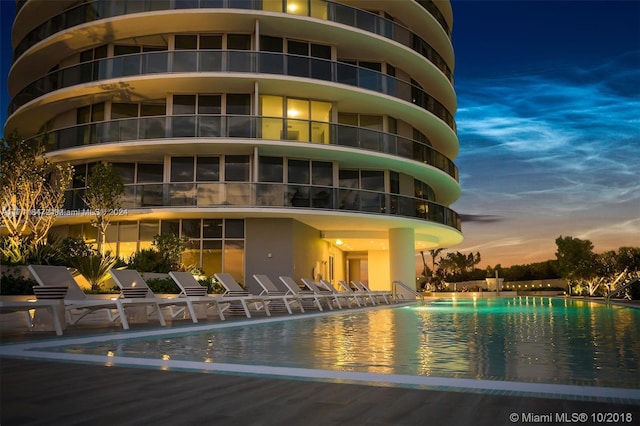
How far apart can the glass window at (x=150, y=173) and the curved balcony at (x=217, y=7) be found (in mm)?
6668

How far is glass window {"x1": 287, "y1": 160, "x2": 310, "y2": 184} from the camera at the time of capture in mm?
25438

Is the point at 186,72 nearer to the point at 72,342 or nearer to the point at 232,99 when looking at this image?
the point at 232,99

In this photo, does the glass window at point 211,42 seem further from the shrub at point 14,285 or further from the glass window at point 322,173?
the shrub at point 14,285

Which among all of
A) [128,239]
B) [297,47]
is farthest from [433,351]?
[297,47]

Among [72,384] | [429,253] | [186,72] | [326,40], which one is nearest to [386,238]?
[326,40]

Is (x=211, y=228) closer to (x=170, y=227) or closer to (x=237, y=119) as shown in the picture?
(x=170, y=227)

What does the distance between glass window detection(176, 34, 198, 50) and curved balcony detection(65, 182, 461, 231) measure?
662 cm

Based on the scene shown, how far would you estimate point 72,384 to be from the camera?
4430 millimetres

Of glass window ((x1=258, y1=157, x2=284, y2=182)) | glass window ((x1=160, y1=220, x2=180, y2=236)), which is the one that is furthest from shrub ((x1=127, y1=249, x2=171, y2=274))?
glass window ((x1=258, y1=157, x2=284, y2=182))

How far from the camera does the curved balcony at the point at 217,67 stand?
78.2ft

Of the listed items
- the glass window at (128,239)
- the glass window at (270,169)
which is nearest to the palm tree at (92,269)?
the glass window at (128,239)

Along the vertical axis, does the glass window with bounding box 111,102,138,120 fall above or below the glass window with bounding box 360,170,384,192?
above

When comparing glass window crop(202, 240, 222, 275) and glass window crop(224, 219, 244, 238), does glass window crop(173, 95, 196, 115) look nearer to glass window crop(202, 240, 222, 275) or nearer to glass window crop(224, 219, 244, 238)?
glass window crop(224, 219, 244, 238)

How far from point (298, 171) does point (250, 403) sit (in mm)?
22140
